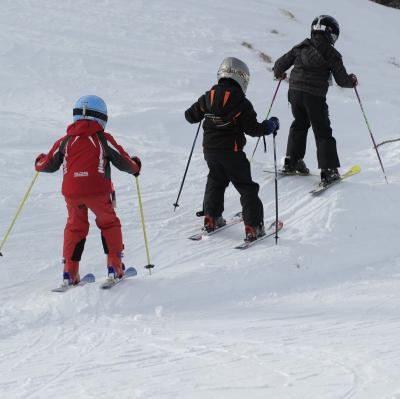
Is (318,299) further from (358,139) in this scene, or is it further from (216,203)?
(358,139)

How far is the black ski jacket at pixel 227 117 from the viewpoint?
6.63 metres

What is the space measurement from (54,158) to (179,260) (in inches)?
67.7

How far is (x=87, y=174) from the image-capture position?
18.5 feet

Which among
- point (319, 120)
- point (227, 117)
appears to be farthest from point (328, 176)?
point (227, 117)

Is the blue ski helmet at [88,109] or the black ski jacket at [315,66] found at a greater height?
the black ski jacket at [315,66]

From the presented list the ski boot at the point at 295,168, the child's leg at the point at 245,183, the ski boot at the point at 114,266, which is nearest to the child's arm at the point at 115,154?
the ski boot at the point at 114,266

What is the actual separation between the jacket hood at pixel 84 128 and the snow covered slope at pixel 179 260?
4.37 ft

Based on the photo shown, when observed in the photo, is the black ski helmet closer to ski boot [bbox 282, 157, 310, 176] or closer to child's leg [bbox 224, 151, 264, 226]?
ski boot [bbox 282, 157, 310, 176]

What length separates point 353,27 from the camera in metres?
19.5

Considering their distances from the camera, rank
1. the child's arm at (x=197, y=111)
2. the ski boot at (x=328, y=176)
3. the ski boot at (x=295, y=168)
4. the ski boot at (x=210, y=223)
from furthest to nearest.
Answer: the ski boot at (x=295, y=168) < the ski boot at (x=328, y=176) < the ski boot at (x=210, y=223) < the child's arm at (x=197, y=111)

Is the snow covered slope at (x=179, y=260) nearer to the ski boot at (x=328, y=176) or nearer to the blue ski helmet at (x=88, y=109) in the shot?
the ski boot at (x=328, y=176)

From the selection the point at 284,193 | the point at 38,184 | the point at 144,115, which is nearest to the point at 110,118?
the point at 144,115

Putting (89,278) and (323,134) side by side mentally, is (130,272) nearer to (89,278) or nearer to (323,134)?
(89,278)

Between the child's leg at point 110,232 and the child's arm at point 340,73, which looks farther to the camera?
the child's arm at point 340,73
